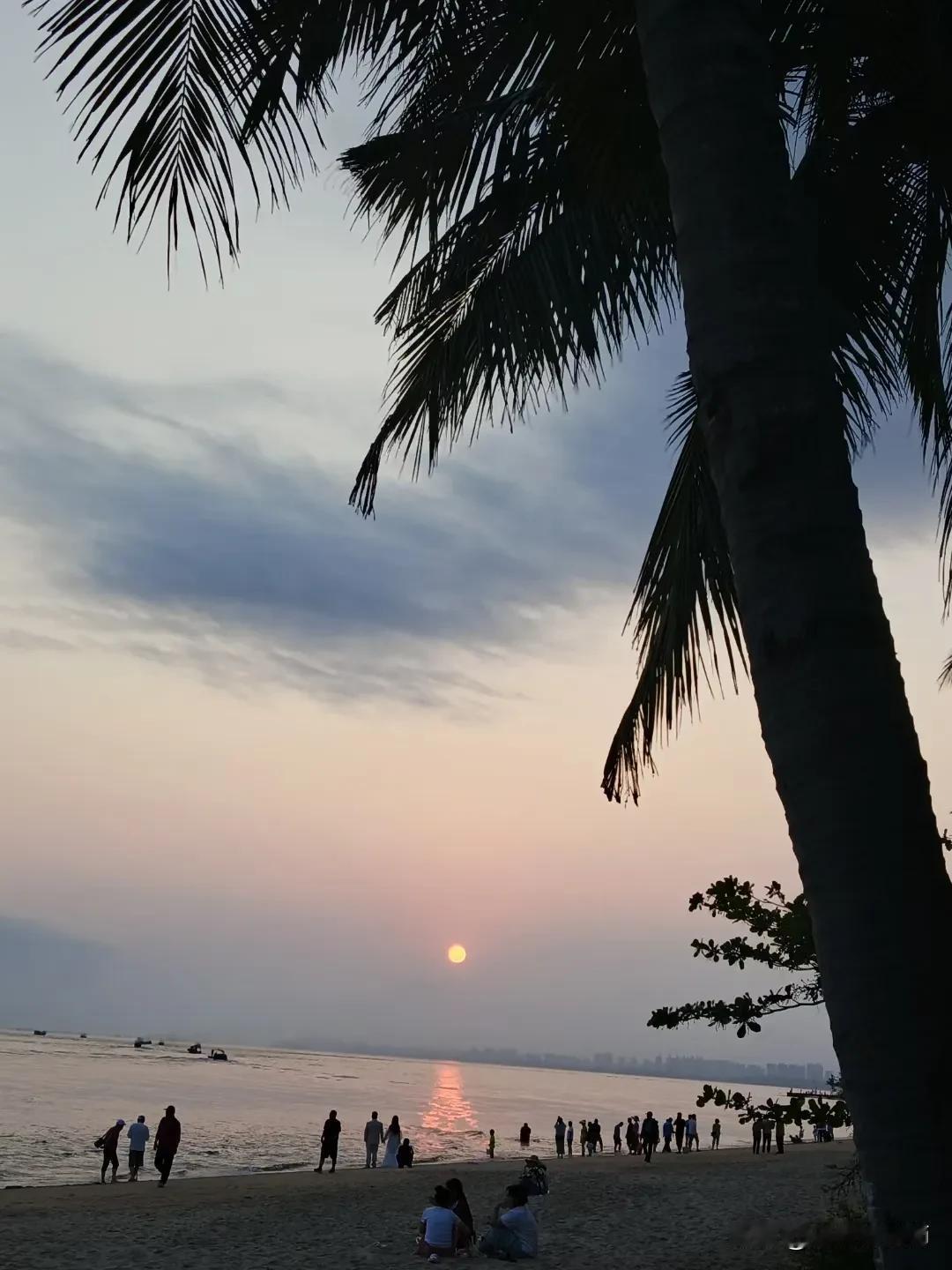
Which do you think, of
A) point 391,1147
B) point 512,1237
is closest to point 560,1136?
point 391,1147

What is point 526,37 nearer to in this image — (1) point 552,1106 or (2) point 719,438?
(2) point 719,438

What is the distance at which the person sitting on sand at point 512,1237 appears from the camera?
11867mm

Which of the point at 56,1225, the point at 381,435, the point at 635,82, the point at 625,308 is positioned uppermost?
the point at 625,308

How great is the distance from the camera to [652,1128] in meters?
31.1

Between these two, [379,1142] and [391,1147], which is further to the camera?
[391,1147]

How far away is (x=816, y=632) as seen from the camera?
6.41ft

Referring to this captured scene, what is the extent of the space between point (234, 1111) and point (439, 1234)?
202ft

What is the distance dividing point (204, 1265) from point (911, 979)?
12.6 metres

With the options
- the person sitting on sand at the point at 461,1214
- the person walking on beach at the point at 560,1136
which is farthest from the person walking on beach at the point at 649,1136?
the person sitting on sand at the point at 461,1214

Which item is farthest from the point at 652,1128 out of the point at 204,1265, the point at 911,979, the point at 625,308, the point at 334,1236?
the point at 911,979

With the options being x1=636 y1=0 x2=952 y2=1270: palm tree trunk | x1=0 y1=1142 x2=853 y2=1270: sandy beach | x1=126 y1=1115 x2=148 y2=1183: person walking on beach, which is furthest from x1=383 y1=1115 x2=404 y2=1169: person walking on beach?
x1=636 y1=0 x2=952 y2=1270: palm tree trunk

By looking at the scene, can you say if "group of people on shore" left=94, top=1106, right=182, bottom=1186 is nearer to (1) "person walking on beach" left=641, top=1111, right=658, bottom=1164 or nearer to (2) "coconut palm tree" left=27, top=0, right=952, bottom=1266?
(1) "person walking on beach" left=641, top=1111, right=658, bottom=1164

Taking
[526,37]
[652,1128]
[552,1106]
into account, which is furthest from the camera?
[552,1106]

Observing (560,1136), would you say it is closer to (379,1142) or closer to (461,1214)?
(379,1142)
